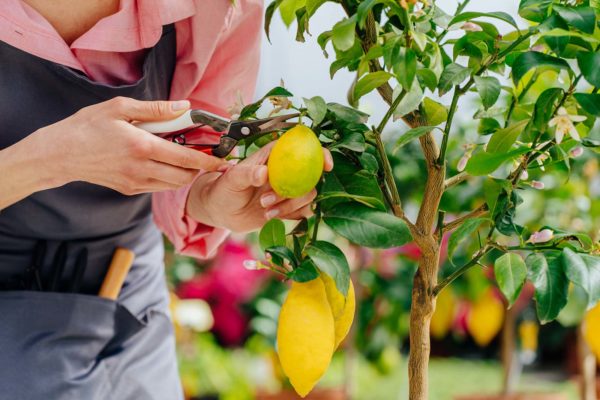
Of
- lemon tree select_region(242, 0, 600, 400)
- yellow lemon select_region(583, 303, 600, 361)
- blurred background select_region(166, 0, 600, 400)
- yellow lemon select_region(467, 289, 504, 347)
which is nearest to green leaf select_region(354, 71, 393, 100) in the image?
lemon tree select_region(242, 0, 600, 400)

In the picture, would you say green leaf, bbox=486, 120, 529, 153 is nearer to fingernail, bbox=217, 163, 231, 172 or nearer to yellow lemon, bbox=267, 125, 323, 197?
yellow lemon, bbox=267, 125, 323, 197

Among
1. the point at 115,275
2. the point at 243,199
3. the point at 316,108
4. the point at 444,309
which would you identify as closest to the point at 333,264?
the point at 316,108

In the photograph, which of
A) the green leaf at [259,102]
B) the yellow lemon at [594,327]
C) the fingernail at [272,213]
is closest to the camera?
the green leaf at [259,102]

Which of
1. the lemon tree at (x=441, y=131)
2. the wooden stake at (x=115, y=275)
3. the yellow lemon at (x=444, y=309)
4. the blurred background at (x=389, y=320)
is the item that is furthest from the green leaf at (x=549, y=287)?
the yellow lemon at (x=444, y=309)

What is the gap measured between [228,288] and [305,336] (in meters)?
1.66

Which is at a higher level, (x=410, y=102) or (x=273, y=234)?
(x=410, y=102)

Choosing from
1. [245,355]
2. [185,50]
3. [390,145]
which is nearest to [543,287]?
[185,50]

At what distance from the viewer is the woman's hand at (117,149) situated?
0.71 meters

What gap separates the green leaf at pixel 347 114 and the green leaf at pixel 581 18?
0.60 ft

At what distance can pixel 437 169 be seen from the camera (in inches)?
27.7

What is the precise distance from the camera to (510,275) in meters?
0.62

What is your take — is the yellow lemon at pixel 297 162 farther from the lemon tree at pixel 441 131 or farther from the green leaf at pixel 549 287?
the green leaf at pixel 549 287

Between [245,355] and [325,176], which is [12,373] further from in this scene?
[245,355]

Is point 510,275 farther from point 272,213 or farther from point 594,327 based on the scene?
point 594,327
